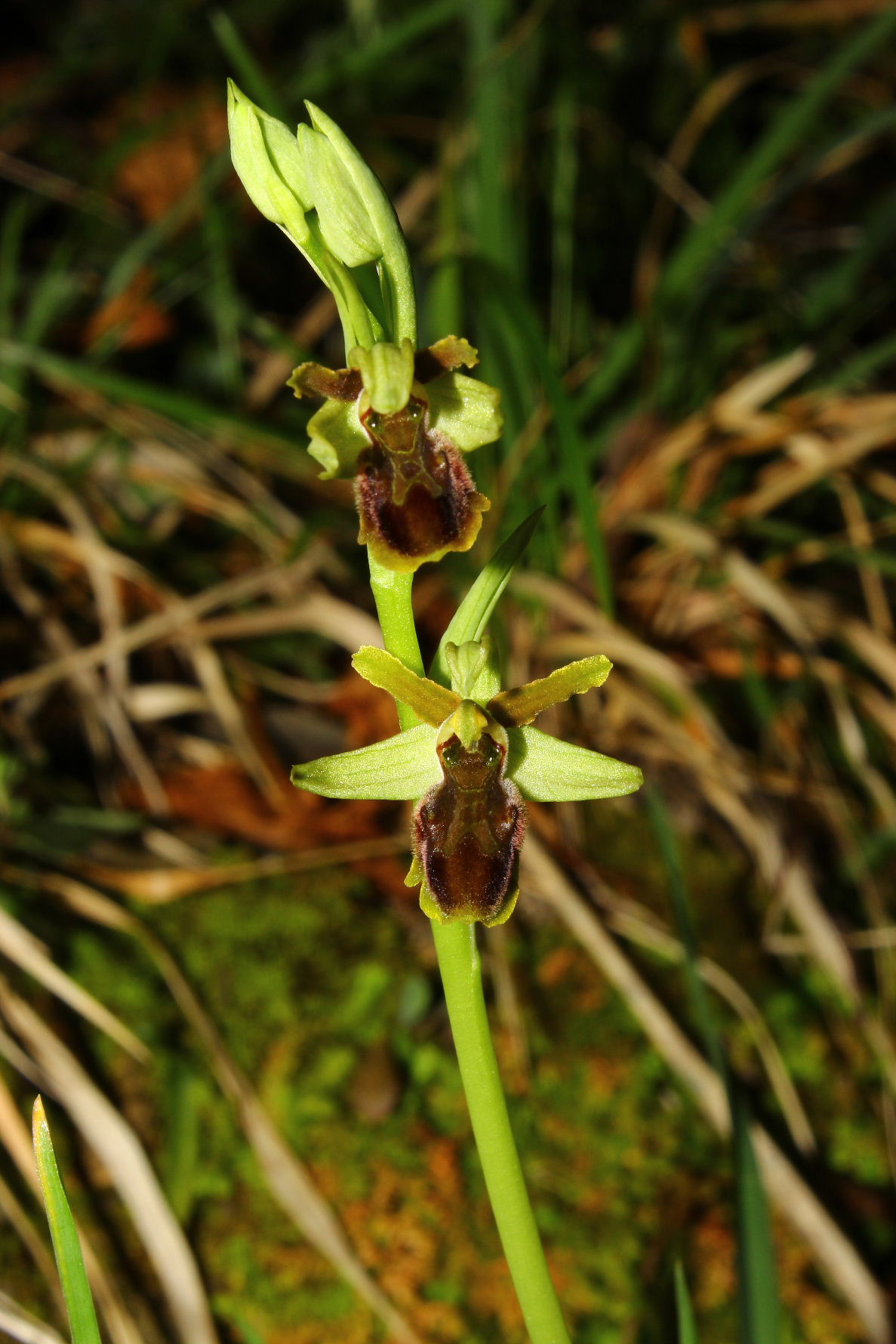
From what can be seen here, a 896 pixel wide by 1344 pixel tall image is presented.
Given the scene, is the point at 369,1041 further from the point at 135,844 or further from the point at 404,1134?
the point at 135,844

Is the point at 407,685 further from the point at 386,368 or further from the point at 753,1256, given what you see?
the point at 753,1256

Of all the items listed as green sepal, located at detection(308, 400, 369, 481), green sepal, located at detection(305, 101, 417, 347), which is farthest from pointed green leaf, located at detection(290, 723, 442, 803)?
green sepal, located at detection(305, 101, 417, 347)

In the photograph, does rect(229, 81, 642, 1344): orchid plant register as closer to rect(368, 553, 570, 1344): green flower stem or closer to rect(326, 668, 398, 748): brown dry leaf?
rect(368, 553, 570, 1344): green flower stem

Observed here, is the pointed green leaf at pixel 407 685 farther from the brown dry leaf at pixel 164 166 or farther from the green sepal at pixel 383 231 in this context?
the brown dry leaf at pixel 164 166

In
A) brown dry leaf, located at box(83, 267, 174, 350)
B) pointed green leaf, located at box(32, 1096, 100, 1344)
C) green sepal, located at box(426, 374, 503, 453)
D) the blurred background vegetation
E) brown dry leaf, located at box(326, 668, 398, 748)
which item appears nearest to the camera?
pointed green leaf, located at box(32, 1096, 100, 1344)

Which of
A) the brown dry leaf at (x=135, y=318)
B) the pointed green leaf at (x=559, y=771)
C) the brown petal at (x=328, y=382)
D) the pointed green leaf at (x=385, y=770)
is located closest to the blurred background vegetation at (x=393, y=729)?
the brown dry leaf at (x=135, y=318)
